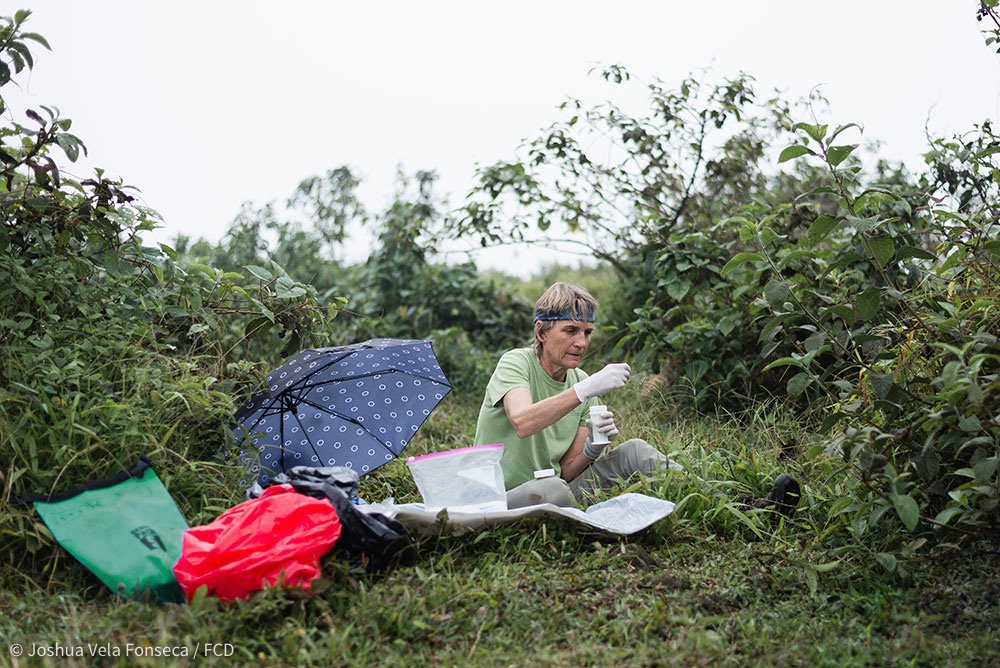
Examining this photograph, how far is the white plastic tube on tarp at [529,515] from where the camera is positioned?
10.1 feet

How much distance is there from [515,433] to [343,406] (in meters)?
0.78

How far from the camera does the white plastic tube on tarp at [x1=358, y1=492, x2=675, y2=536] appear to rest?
306 centimetres

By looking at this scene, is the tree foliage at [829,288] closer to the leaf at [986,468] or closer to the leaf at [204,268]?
the leaf at [986,468]

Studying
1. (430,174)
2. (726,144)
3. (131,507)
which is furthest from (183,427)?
(430,174)

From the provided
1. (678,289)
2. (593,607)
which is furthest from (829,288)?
(593,607)

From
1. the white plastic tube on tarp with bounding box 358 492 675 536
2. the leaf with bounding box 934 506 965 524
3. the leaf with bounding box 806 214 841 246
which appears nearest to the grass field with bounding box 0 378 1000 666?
the white plastic tube on tarp with bounding box 358 492 675 536

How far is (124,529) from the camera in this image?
2.93m

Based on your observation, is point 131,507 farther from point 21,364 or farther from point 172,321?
point 172,321

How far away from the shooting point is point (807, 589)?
2.88m

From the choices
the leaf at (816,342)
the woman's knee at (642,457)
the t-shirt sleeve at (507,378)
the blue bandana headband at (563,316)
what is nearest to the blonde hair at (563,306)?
the blue bandana headband at (563,316)

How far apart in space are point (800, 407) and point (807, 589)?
6.35 feet

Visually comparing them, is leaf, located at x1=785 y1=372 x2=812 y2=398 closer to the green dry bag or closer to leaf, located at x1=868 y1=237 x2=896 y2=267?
leaf, located at x1=868 y1=237 x2=896 y2=267

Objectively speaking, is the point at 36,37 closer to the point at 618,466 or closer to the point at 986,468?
the point at 618,466

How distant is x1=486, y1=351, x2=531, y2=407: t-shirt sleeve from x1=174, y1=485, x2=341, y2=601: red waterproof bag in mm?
1074
